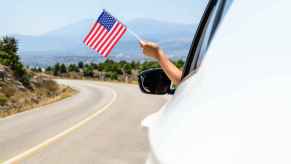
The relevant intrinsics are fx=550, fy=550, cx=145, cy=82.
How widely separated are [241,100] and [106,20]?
668 cm

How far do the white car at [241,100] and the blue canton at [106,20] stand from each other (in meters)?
5.93

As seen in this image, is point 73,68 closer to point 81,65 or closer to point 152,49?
point 81,65

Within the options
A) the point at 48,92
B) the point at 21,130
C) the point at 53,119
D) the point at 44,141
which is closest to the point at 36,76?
the point at 48,92

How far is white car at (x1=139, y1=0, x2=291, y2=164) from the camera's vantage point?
1058mm

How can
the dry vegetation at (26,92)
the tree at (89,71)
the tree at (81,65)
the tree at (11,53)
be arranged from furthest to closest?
1. the tree at (81,65)
2. the tree at (89,71)
3. the tree at (11,53)
4. the dry vegetation at (26,92)

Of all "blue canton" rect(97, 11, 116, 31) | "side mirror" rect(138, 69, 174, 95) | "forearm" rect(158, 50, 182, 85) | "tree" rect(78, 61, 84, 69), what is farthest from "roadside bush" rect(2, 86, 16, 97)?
"tree" rect(78, 61, 84, 69)

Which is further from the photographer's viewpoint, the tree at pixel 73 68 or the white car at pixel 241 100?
the tree at pixel 73 68

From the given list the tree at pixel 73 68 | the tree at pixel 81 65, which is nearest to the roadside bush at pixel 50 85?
the tree at pixel 73 68

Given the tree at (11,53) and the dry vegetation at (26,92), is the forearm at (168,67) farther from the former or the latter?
the tree at (11,53)

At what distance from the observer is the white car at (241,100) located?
1058 millimetres

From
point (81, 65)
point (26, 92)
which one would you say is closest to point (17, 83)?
point (26, 92)

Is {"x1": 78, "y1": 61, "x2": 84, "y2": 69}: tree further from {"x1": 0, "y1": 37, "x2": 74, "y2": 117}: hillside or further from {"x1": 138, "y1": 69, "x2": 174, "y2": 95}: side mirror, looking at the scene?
{"x1": 138, "y1": 69, "x2": 174, "y2": 95}: side mirror

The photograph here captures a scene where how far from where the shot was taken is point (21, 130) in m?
13.7

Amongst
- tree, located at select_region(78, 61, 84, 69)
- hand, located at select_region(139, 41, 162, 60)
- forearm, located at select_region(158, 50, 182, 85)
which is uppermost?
hand, located at select_region(139, 41, 162, 60)
